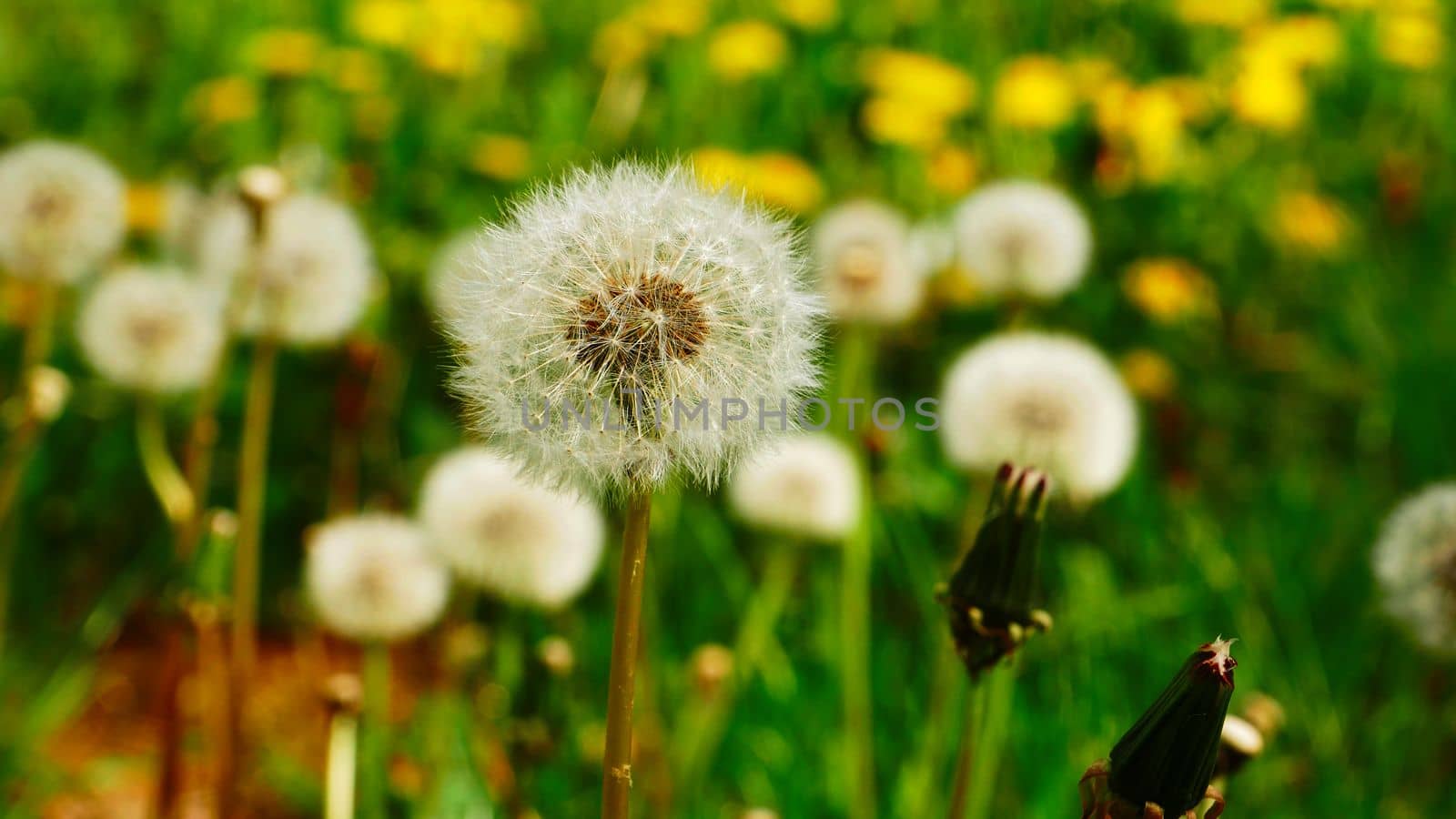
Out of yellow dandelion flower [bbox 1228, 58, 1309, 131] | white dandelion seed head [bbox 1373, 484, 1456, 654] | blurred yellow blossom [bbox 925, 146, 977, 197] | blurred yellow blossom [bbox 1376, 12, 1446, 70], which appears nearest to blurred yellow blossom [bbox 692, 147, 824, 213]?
blurred yellow blossom [bbox 925, 146, 977, 197]

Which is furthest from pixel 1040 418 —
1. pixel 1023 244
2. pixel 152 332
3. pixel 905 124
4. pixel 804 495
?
pixel 905 124

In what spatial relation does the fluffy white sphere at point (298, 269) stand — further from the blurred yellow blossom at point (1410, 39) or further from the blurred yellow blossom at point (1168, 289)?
the blurred yellow blossom at point (1410, 39)

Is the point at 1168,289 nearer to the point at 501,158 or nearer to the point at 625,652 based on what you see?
the point at 501,158

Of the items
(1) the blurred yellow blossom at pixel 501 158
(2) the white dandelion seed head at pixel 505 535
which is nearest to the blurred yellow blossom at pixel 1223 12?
(1) the blurred yellow blossom at pixel 501 158

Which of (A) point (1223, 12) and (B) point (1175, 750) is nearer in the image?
(B) point (1175, 750)

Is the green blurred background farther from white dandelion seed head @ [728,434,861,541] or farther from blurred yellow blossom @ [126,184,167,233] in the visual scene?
white dandelion seed head @ [728,434,861,541]

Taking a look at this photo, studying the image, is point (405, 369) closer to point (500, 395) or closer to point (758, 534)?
point (758, 534)
